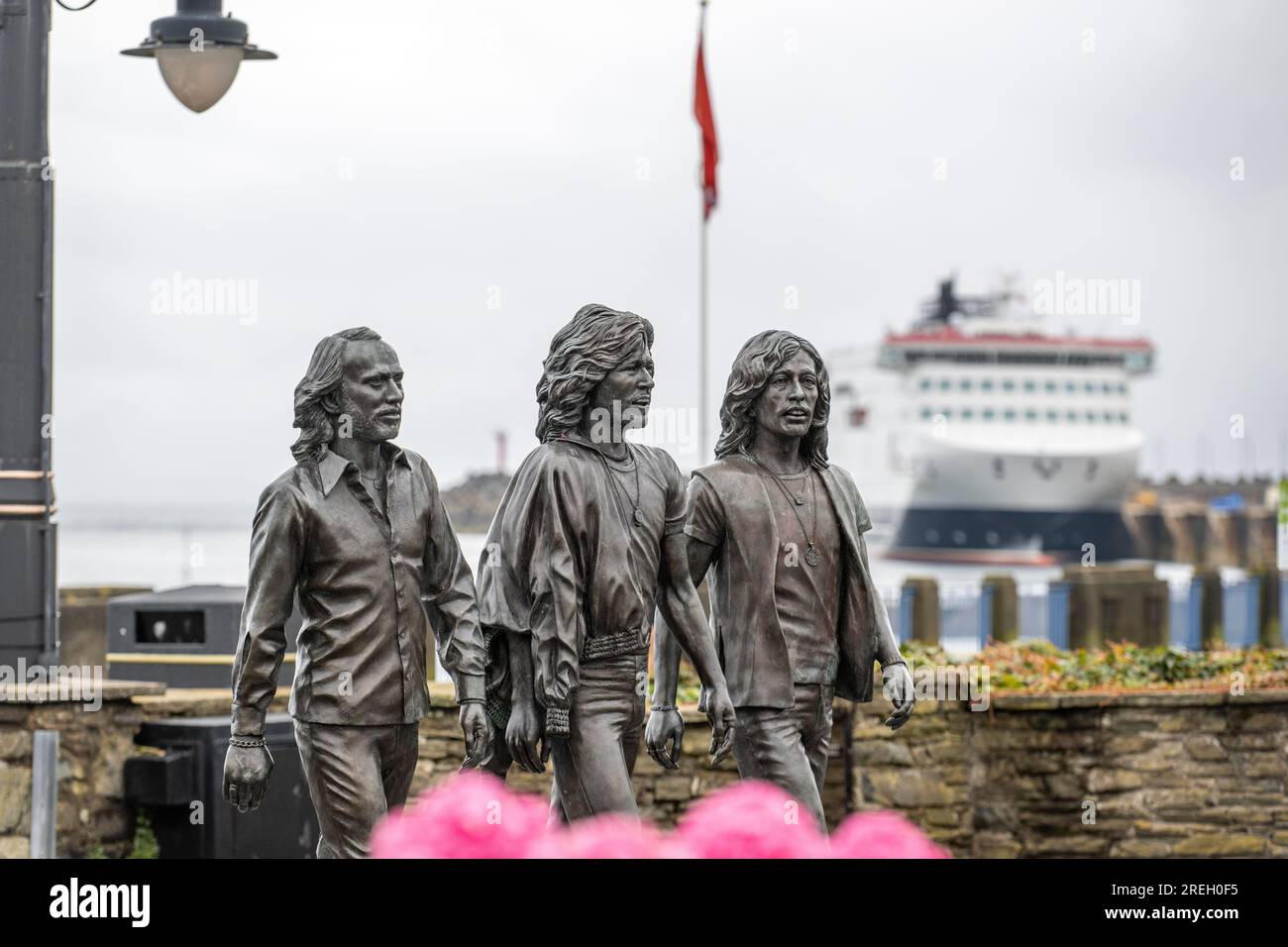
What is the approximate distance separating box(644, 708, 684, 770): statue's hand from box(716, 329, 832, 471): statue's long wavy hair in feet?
3.51

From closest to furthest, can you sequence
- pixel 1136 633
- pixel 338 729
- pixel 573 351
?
1. pixel 338 729
2. pixel 573 351
3. pixel 1136 633

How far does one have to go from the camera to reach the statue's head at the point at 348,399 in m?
6.84

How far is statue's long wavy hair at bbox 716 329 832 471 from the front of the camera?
7676mm

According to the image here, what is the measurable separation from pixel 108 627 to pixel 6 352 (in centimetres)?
269

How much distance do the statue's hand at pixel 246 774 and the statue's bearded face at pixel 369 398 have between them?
3.59 feet

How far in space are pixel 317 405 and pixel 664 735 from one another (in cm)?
174

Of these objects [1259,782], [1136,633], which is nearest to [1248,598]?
[1136,633]

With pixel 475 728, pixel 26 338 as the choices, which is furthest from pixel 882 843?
pixel 26 338

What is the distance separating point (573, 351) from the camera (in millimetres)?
7148

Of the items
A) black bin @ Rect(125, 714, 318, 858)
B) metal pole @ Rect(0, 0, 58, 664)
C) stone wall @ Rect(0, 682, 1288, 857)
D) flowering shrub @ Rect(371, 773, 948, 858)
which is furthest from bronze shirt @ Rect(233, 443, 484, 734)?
stone wall @ Rect(0, 682, 1288, 857)

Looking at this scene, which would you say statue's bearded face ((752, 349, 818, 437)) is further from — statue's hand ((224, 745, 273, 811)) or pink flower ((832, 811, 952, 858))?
pink flower ((832, 811, 952, 858))

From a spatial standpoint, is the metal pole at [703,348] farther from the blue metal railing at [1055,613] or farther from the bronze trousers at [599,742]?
the bronze trousers at [599,742]

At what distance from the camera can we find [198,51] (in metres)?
9.78
